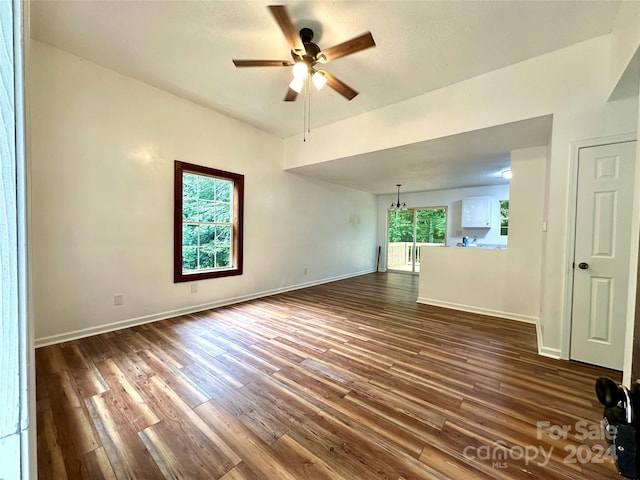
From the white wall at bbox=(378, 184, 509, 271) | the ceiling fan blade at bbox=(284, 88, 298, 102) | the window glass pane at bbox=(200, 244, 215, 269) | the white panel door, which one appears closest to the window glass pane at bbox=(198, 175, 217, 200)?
the window glass pane at bbox=(200, 244, 215, 269)

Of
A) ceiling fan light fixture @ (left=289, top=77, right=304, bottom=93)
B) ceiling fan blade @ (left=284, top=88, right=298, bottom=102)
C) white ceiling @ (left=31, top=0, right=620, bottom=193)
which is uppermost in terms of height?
white ceiling @ (left=31, top=0, right=620, bottom=193)

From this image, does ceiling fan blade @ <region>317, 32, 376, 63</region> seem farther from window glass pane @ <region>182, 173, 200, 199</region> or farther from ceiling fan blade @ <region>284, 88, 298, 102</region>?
window glass pane @ <region>182, 173, 200, 199</region>

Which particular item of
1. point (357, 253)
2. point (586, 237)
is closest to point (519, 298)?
point (586, 237)

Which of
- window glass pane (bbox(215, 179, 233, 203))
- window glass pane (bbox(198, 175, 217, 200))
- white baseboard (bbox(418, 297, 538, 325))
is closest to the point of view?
white baseboard (bbox(418, 297, 538, 325))

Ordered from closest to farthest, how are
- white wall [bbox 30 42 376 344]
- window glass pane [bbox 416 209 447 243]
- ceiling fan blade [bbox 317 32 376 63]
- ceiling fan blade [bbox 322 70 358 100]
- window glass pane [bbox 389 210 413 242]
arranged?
ceiling fan blade [bbox 317 32 376 63] → ceiling fan blade [bbox 322 70 358 100] → white wall [bbox 30 42 376 344] → window glass pane [bbox 416 209 447 243] → window glass pane [bbox 389 210 413 242]

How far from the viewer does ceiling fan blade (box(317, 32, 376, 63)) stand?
201cm

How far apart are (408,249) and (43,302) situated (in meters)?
7.64

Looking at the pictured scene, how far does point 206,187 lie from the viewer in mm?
4027

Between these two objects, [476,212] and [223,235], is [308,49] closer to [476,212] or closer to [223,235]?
[223,235]

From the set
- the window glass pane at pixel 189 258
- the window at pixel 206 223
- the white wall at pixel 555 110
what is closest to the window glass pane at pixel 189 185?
the window at pixel 206 223

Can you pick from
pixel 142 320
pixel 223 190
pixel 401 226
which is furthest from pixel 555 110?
pixel 401 226

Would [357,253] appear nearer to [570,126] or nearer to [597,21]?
[570,126]

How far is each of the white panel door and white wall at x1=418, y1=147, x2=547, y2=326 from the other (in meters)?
1.10

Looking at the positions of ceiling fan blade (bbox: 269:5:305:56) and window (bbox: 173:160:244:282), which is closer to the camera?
ceiling fan blade (bbox: 269:5:305:56)
